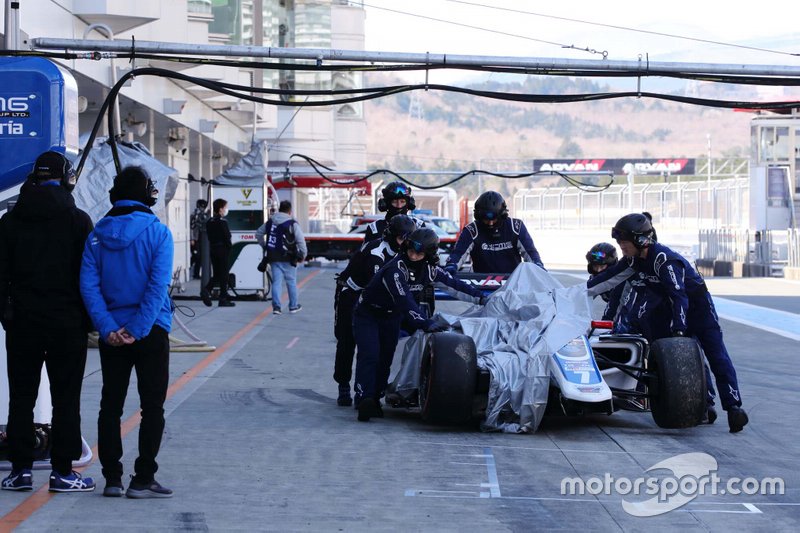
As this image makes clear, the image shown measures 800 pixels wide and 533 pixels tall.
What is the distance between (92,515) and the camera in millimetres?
6703

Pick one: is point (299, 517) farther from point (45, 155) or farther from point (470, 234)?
point (470, 234)

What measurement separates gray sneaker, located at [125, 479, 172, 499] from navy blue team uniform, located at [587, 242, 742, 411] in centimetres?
444

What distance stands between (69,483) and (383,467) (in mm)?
2052

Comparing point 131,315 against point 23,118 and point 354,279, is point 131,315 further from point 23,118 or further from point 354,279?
point 354,279

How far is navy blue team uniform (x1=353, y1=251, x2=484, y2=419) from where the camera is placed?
32.7 ft

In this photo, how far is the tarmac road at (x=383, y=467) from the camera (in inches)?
266

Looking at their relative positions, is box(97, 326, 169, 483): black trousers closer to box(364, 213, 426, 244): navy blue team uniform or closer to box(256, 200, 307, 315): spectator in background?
box(364, 213, 426, 244): navy blue team uniform

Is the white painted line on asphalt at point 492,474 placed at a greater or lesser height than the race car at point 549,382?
lesser

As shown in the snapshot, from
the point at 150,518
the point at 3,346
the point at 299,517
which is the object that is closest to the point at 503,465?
the point at 299,517

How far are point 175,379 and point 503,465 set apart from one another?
5.25m

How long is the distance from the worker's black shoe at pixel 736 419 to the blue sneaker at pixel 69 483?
5036mm

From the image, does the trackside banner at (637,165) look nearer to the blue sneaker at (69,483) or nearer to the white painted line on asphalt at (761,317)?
the white painted line on asphalt at (761,317)


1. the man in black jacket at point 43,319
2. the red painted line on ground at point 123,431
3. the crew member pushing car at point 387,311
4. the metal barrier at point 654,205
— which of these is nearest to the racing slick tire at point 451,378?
the crew member pushing car at point 387,311

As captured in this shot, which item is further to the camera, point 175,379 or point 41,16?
point 41,16
